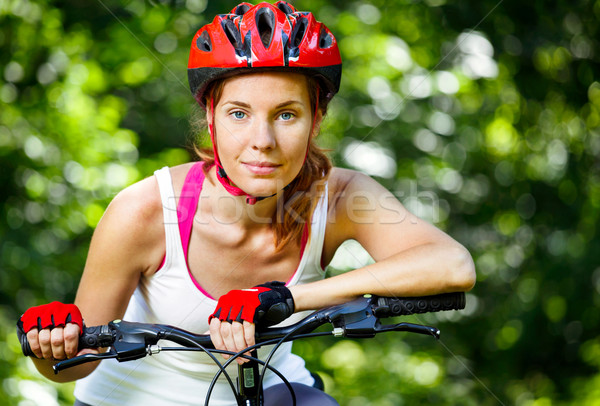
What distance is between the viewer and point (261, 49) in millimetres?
2193

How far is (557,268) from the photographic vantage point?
5070 mm

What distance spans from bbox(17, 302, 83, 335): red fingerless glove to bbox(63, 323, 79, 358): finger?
15 mm

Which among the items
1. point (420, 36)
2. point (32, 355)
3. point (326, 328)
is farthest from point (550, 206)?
point (32, 355)

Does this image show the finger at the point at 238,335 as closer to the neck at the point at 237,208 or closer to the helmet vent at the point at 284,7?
the neck at the point at 237,208

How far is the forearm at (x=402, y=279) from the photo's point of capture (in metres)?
2.06

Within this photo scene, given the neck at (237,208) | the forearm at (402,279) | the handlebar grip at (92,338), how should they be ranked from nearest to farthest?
the handlebar grip at (92,338) < the forearm at (402,279) < the neck at (237,208)

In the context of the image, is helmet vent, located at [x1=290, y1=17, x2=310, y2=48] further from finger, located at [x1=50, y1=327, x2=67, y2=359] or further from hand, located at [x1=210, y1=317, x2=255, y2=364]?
finger, located at [x1=50, y1=327, x2=67, y2=359]

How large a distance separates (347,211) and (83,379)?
1.28 m

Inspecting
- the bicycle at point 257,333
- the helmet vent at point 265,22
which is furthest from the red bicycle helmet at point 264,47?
the bicycle at point 257,333

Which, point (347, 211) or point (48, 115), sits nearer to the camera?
point (347, 211)

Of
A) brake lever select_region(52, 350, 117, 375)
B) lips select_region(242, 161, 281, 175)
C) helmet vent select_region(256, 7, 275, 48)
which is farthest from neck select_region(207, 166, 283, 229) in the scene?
brake lever select_region(52, 350, 117, 375)

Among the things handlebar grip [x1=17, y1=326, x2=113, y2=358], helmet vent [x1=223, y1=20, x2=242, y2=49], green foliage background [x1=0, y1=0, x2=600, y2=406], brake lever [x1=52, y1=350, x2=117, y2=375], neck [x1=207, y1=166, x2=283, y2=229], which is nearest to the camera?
brake lever [x1=52, y1=350, x2=117, y2=375]

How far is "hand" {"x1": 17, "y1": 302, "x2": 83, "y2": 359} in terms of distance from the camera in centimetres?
178

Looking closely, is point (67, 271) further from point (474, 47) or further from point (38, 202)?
point (474, 47)
